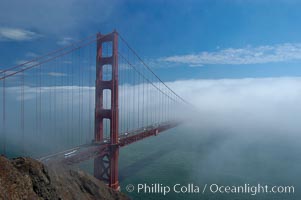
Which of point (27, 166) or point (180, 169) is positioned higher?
point (27, 166)

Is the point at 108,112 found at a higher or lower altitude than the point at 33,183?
higher

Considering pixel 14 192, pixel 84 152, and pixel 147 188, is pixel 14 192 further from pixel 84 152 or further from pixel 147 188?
pixel 147 188

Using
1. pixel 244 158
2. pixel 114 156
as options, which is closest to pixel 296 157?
pixel 244 158

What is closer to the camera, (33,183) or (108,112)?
(33,183)

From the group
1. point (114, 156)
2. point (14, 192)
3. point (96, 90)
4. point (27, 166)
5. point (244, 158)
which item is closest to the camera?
point (14, 192)

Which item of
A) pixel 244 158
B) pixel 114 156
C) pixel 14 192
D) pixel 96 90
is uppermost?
pixel 96 90

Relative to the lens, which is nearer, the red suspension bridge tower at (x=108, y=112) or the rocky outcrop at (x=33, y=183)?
the rocky outcrop at (x=33, y=183)

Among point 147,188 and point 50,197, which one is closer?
point 50,197

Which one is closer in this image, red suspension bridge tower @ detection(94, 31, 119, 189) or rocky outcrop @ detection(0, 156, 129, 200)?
rocky outcrop @ detection(0, 156, 129, 200)
